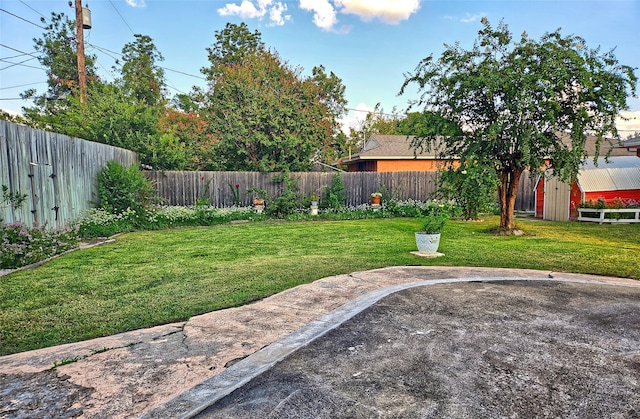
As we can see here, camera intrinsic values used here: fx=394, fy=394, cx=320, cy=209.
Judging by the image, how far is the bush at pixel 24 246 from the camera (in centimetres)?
532

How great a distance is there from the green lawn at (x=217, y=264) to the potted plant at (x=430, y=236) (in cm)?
27

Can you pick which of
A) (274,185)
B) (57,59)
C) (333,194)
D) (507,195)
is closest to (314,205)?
(333,194)

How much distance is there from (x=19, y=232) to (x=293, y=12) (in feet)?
57.0

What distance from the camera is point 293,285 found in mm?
4602

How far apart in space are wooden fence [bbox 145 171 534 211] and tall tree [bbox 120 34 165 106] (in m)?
19.0

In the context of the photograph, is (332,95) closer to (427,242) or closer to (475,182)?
(475,182)

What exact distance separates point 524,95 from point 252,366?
23.5ft

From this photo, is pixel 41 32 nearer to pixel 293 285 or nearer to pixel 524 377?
pixel 293 285

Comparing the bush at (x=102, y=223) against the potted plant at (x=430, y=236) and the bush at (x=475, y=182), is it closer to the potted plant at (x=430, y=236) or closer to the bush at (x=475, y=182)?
the potted plant at (x=430, y=236)

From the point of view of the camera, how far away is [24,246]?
5660mm

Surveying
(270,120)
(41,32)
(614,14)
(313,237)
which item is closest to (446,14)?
(614,14)

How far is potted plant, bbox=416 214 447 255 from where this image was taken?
21.1ft

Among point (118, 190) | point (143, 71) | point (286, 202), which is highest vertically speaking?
point (143, 71)

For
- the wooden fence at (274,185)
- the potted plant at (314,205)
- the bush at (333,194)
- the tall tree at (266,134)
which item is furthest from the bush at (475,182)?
the tall tree at (266,134)
